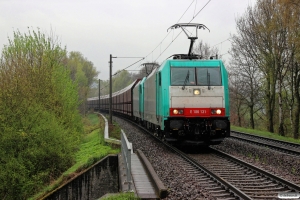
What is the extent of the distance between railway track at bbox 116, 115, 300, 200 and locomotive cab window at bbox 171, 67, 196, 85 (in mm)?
2890

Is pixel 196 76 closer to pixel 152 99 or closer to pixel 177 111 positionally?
pixel 177 111

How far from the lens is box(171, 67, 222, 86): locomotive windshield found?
1350cm

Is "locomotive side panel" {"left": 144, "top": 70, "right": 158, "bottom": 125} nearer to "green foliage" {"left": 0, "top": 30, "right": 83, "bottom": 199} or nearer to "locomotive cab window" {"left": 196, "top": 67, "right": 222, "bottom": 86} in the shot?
"locomotive cab window" {"left": 196, "top": 67, "right": 222, "bottom": 86}

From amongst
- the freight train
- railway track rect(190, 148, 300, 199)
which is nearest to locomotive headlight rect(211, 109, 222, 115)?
the freight train

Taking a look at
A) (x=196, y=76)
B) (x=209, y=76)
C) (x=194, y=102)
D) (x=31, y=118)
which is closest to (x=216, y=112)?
(x=194, y=102)

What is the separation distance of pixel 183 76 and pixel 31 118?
22.9ft

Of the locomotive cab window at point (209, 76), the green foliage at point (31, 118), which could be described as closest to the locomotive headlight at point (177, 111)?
the locomotive cab window at point (209, 76)

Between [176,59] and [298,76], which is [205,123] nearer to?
[176,59]

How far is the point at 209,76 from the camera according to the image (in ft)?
44.6

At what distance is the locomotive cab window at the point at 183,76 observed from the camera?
44.2 ft

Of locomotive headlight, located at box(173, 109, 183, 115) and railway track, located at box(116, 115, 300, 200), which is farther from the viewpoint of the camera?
locomotive headlight, located at box(173, 109, 183, 115)

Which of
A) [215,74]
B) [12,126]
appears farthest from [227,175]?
[12,126]

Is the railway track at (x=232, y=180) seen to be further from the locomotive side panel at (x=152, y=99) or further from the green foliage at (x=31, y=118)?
the green foliage at (x=31, y=118)

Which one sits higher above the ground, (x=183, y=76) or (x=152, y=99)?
(x=183, y=76)
